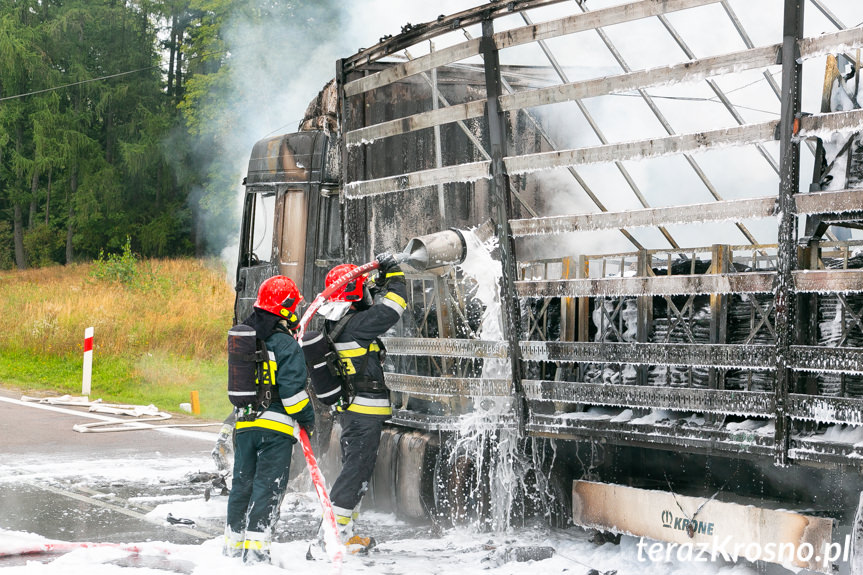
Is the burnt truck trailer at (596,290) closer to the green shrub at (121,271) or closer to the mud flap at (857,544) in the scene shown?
the mud flap at (857,544)

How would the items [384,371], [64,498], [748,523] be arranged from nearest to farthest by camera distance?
[748,523] → [384,371] → [64,498]

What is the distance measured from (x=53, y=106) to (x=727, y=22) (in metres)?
31.6

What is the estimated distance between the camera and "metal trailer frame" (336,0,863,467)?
182 inches

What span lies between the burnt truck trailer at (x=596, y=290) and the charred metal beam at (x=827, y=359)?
0.03ft

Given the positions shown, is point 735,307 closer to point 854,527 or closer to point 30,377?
point 854,527

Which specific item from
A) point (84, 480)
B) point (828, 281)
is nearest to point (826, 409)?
point (828, 281)

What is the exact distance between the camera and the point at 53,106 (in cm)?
3578

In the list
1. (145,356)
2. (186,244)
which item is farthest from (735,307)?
(186,244)

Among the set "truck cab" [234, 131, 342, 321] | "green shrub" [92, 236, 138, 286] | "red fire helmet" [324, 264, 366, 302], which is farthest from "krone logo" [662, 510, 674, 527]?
"green shrub" [92, 236, 138, 286]

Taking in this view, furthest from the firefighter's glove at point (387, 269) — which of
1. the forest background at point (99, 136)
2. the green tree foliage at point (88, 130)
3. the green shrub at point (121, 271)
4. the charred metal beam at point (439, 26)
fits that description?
the green tree foliage at point (88, 130)

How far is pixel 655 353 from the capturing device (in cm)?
524

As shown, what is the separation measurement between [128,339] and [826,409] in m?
13.8

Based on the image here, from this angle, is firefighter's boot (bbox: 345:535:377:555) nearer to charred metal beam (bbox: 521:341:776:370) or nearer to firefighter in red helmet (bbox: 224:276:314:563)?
firefighter in red helmet (bbox: 224:276:314:563)

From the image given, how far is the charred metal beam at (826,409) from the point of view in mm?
4426
